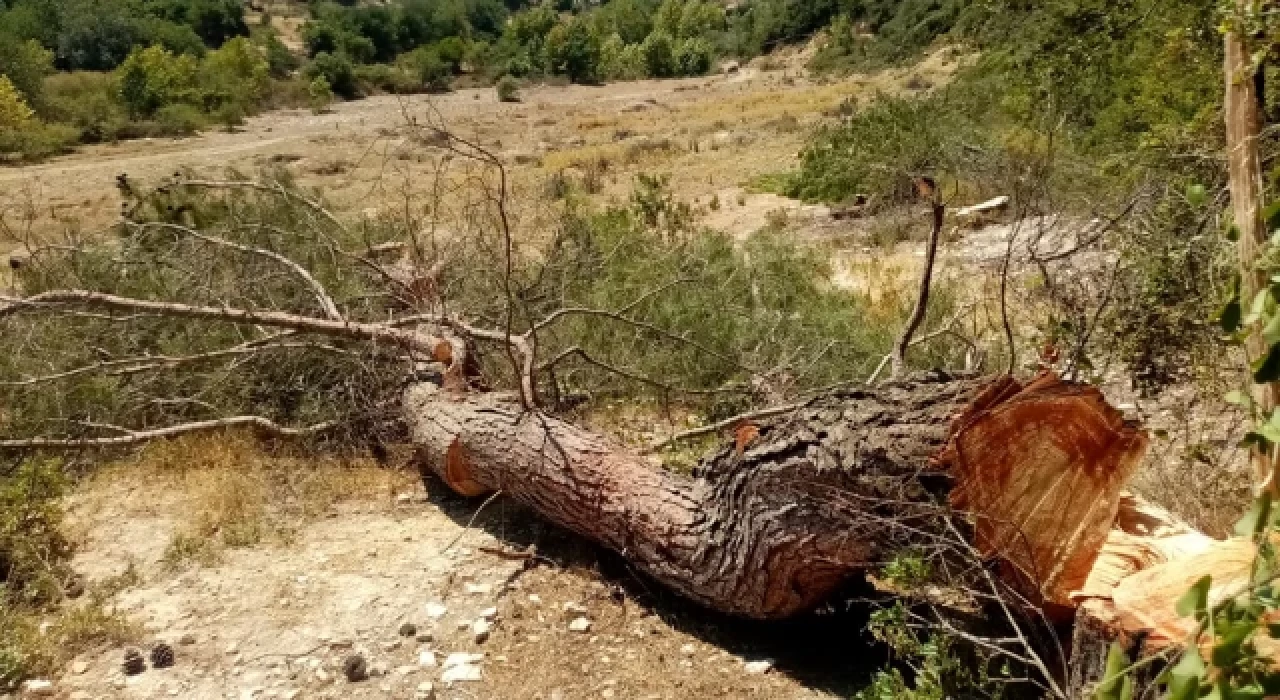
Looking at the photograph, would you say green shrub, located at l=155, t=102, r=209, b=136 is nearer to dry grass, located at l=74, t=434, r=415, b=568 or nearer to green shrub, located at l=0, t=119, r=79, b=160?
green shrub, located at l=0, t=119, r=79, b=160

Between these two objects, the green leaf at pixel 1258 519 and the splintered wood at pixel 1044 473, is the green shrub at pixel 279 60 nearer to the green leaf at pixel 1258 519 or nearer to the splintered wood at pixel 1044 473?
the splintered wood at pixel 1044 473

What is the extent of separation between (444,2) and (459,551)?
85965 mm

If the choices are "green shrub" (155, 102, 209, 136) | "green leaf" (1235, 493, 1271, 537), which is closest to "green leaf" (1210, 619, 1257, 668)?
"green leaf" (1235, 493, 1271, 537)

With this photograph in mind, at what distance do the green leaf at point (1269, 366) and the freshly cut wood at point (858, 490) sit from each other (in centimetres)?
164

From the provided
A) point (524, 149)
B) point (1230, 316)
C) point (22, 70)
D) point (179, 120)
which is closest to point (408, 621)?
point (1230, 316)

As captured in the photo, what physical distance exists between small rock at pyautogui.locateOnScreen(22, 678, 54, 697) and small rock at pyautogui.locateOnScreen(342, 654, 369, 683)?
3.05 feet

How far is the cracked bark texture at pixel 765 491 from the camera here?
2.84 meters

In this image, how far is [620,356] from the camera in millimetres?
5688

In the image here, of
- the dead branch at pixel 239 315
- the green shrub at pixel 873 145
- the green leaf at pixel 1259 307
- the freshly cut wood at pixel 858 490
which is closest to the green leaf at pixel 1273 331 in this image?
the green leaf at pixel 1259 307

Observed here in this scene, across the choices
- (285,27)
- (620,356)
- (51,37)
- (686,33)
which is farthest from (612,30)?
(620,356)

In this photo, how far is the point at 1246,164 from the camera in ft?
9.12

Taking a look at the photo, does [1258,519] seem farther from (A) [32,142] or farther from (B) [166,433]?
(A) [32,142]

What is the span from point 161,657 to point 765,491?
2085 mm

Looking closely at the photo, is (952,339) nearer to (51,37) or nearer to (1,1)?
(51,37)
